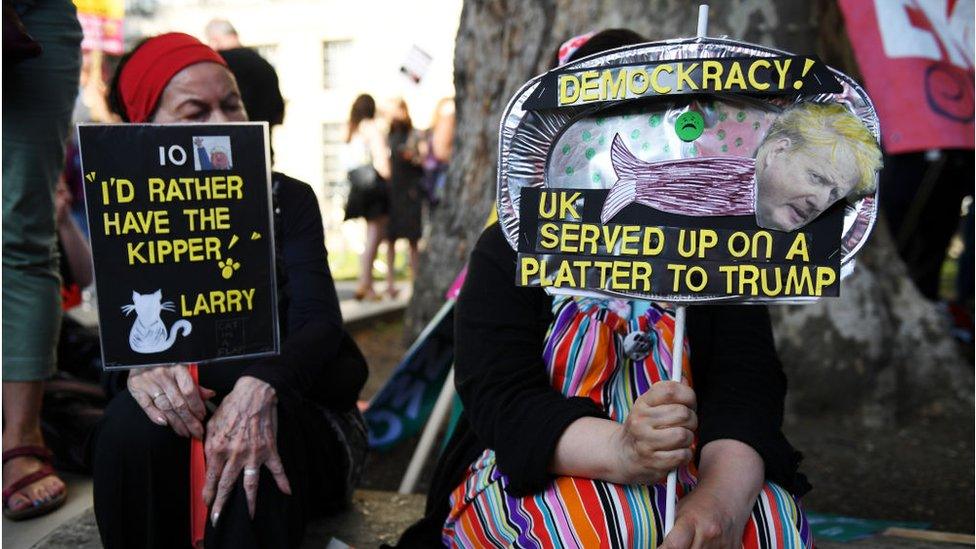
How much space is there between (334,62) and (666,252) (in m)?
22.7

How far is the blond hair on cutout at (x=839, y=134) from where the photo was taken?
1.56m

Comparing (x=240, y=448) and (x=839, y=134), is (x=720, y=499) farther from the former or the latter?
(x=240, y=448)

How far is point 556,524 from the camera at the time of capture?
1.66 metres

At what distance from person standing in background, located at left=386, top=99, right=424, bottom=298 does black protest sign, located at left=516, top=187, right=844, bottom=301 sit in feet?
20.5

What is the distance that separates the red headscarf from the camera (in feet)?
6.94

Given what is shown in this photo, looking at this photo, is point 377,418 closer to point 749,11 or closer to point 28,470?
point 28,470

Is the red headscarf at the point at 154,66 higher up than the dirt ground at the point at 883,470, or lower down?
higher up

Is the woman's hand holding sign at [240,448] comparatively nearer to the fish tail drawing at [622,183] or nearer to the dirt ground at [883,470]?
the fish tail drawing at [622,183]

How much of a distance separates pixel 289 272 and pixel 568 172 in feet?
2.43

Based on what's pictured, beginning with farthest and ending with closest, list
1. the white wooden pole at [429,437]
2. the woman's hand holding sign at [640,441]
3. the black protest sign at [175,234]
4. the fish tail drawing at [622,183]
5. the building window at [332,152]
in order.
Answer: the building window at [332,152]
the white wooden pole at [429,437]
the black protest sign at [175,234]
the fish tail drawing at [622,183]
the woman's hand holding sign at [640,441]

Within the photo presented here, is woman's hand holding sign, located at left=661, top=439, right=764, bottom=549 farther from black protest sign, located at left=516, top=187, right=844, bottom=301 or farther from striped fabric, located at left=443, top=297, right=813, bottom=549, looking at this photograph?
black protest sign, located at left=516, top=187, right=844, bottom=301

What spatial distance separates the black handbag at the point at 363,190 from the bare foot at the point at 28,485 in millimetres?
5483

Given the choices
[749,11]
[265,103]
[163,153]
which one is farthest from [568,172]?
[749,11]

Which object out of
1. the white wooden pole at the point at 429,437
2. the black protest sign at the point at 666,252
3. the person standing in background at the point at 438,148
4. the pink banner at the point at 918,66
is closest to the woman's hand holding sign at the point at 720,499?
the black protest sign at the point at 666,252
